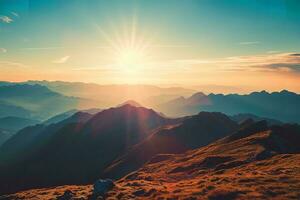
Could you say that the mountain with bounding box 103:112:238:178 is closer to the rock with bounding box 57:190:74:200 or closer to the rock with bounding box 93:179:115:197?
the rock with bounding box 57:190:74:200

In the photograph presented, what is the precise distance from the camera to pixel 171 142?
585 feet

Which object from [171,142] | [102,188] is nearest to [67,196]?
[102,188]

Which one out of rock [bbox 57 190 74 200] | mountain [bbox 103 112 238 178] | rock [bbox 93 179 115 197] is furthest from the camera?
mountain [bbox 103 112 238 178]

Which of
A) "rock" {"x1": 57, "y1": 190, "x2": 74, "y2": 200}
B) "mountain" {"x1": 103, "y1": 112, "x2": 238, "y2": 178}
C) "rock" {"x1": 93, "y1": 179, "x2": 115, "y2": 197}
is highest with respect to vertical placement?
"rock" {"x1": 93, "y1": 179, "x2": 115, "y2": 197}

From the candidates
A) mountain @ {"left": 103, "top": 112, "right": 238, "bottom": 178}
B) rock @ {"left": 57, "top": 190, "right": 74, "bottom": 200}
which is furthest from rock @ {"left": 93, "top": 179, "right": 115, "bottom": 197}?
mountain @ {"left": 103, "top": 112, "right": 238, "bottom": 178}

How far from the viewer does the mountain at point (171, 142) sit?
161 meters

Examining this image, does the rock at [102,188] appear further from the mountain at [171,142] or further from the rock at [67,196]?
the mountain at [171,142]

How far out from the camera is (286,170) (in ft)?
170

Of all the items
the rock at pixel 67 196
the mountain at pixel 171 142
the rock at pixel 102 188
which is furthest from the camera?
the mountain at pixel 171 142

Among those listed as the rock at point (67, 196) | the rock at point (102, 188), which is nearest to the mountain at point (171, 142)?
the rock at point (67, 196)

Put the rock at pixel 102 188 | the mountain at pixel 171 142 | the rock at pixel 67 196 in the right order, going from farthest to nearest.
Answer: the mountain at pixel 171 142, the rock at pixel 67 196, the rock at pixel 102 188

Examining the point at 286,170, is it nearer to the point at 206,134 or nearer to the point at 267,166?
the point at 267,166

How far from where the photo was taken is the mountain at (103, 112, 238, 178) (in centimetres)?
16088

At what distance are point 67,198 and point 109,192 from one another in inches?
330
